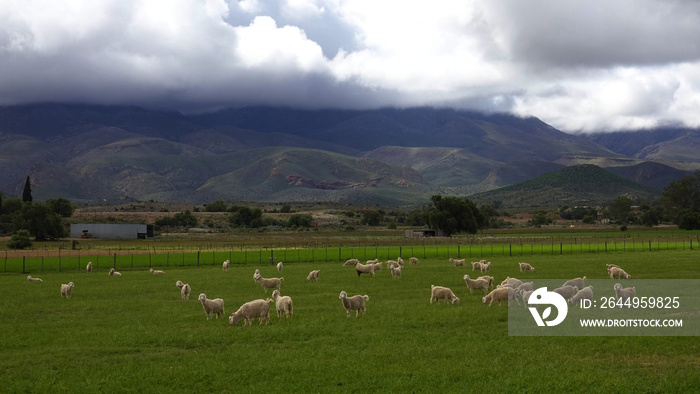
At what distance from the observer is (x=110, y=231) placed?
381ft

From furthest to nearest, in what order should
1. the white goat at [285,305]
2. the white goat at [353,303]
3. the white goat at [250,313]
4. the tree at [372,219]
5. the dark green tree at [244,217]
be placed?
1. the tree at [372,219]
2. the dark green tree at [244,217]
3. the white goat at [353,303]
4. the white goat at [285,305]
5. the white goat at [250,313]

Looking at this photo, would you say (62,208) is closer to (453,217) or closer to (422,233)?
(422,233)

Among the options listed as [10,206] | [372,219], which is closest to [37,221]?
[10,206]

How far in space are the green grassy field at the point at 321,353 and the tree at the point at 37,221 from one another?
286 ft

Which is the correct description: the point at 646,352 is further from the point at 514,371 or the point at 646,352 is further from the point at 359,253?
the point at 359,253

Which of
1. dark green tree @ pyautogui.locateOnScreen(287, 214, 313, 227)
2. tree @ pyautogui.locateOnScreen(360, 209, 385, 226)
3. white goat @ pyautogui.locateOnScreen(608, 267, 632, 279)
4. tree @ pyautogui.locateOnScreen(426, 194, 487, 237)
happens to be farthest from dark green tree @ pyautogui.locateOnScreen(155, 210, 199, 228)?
white goat @ pyautogui.locateOnScreen(608, 267, 632, 279)

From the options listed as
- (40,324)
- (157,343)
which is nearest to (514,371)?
(157,343)

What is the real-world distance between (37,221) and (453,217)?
224ft

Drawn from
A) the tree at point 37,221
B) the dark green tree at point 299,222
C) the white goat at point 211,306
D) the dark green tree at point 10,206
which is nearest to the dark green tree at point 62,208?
the dark green tree at point 10,206

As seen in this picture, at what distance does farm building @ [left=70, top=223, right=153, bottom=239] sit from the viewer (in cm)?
11438

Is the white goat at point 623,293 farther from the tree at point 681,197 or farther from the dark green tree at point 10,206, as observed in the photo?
the tree at point 681,197

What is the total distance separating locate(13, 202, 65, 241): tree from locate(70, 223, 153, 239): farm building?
5.22 m

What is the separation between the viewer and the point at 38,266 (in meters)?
53.6

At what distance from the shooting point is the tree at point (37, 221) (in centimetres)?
10762
